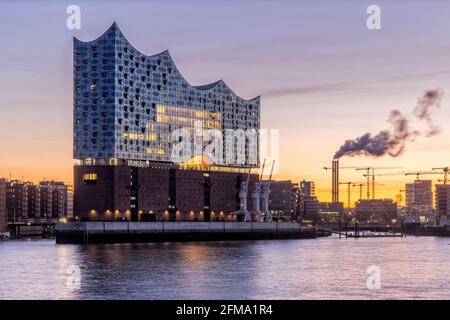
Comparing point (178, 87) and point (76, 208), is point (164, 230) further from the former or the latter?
point (178, 87)

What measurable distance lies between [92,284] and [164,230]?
4097 inches

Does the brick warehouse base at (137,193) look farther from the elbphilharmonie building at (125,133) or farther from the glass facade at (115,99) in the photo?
the glass facade at (115,99)

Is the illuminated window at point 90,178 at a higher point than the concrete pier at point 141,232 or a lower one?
higher

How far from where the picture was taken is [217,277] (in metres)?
86.5

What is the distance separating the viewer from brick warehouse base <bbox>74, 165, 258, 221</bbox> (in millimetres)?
178250

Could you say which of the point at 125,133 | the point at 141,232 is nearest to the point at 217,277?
the point at 141,232

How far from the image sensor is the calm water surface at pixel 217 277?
236 feet

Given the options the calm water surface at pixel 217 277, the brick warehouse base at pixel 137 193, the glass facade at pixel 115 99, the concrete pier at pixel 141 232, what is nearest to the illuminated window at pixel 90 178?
the brick warehouse base at pixel 137 193

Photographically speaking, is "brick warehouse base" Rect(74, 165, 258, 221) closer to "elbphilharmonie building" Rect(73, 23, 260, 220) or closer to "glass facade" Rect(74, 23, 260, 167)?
"elbphilharmonie building" Rect(73, 23, 260, 220)

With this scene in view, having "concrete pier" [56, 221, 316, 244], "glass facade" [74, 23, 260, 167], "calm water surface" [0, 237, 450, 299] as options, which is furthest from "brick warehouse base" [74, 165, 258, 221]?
"calm water surface" [0, 237, 450, 299]

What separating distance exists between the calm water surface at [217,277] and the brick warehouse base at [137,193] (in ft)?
175

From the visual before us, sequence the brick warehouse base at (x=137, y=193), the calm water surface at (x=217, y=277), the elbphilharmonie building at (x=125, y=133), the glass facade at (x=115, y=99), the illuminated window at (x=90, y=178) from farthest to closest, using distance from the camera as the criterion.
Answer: the glass facade at (x=115, y=99) → the elbphilharmonie building at (x=125, y=133) → the illuminated window at (x=90, y=178) → the brick warehouse base at (x=137, y=193) → the calm water surface at (x=217, y=277)

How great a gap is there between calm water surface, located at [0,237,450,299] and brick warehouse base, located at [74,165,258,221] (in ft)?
175
